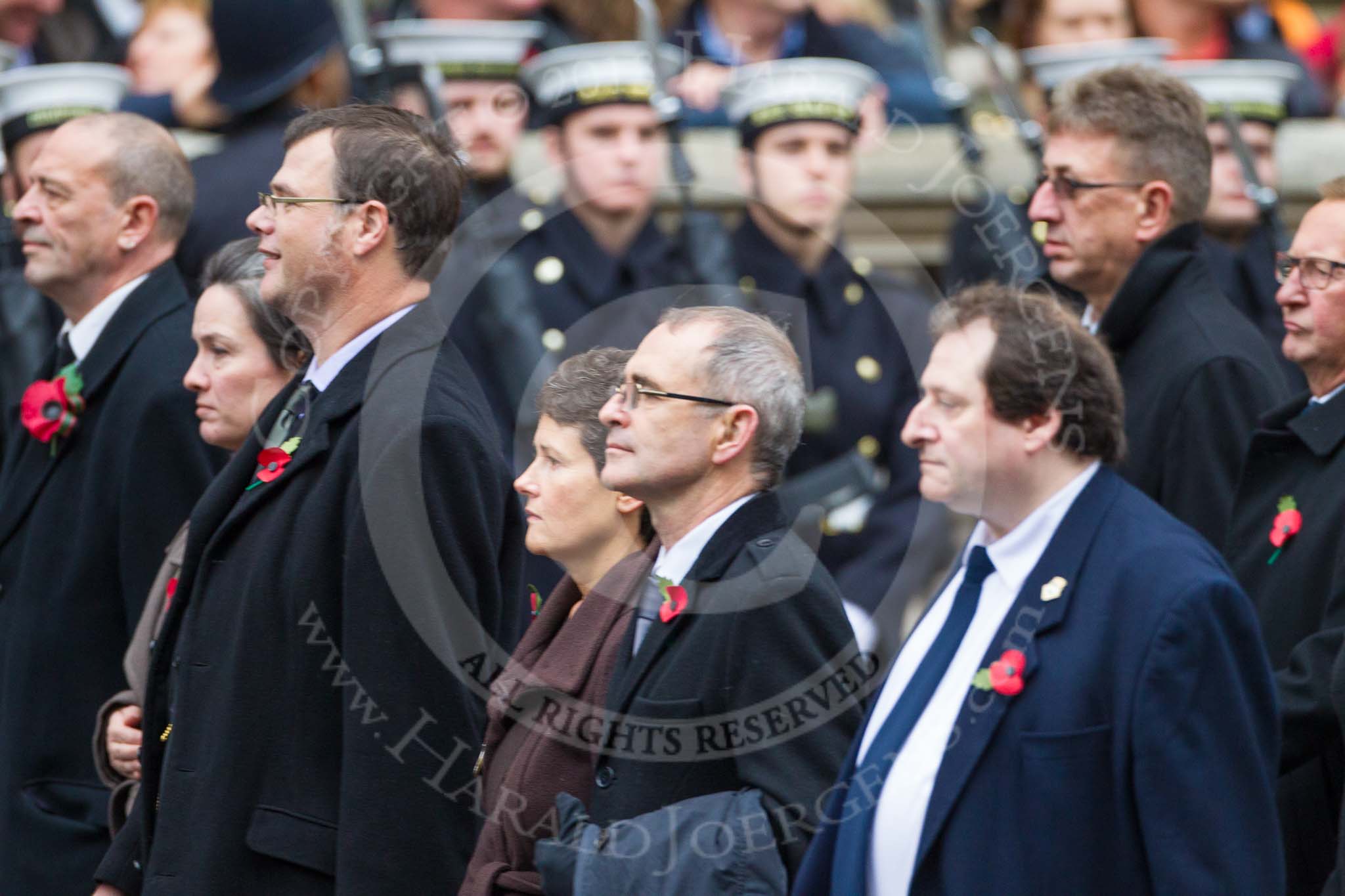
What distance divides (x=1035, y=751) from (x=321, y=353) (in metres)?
1.56

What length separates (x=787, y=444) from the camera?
3.61 meters

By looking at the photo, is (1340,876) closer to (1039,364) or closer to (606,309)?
(1039,364)

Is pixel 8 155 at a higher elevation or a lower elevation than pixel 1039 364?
higher

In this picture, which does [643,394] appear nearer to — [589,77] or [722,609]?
[722,609]

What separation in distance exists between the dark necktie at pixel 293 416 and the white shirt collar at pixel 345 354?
0.7 inches

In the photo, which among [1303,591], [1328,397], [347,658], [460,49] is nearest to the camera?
[347,658]

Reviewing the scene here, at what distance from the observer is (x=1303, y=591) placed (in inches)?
159

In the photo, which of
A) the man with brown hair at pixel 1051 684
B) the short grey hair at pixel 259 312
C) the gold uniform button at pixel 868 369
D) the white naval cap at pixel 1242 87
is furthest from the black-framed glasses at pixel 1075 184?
the white naval cap at pixel 1242 87

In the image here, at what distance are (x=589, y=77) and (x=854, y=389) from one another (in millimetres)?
1313

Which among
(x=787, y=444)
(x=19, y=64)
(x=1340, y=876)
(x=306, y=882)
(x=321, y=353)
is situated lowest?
(x=1340, y=876)

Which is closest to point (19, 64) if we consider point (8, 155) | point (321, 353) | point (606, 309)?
point (8, 155)

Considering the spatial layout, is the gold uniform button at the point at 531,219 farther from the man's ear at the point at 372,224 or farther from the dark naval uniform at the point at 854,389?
the man's ear at the point at 372,224

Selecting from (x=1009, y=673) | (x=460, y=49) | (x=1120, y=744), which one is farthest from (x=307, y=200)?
(x=460, y=49)

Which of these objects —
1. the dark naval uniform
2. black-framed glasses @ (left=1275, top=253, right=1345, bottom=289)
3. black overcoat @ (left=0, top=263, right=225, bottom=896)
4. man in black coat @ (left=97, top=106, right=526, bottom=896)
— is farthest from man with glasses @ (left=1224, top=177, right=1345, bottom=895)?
black overcoat @ (left=0, top=263, right=225, bottom=896)
